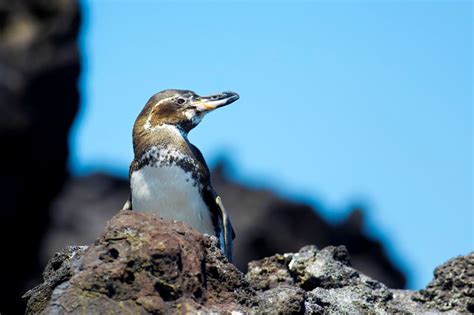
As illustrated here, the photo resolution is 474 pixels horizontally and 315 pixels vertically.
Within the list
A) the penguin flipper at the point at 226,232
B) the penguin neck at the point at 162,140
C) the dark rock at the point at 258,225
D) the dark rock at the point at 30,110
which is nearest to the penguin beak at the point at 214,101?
the penguin neck at the point at 162,140

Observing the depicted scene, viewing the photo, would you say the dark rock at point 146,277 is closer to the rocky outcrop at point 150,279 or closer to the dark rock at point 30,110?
the rocky outcrop at point 150,279

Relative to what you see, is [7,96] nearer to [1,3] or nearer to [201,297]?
[1,3]

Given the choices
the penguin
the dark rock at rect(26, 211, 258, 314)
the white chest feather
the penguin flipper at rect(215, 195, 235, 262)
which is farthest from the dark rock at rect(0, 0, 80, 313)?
the dark rock at rect(26, 211, 258, 314)

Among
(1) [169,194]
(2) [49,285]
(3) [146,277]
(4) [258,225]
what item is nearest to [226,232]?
(1) [169,194]

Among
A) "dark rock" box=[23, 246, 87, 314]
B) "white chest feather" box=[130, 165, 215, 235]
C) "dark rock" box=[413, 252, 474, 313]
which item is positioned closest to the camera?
"dark rock" box=[23, 246, 87, 314]

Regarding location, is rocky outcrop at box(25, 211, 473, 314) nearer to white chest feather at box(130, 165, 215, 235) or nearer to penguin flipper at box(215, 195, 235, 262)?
white chest feather at box(130, 165, 215, 235)

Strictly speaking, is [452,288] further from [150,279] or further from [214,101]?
[150,279]

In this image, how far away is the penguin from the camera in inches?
439

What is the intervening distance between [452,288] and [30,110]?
16.2m

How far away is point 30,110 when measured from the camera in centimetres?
2516

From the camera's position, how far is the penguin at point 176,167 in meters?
11.1

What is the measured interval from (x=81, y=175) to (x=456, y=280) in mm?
21602

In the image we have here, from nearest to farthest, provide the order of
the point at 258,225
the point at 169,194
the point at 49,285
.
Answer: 1. the point at 49,285
2. the point at 169,194
3. the point at 258,225

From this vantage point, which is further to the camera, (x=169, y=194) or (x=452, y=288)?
(x=169, y=194)
